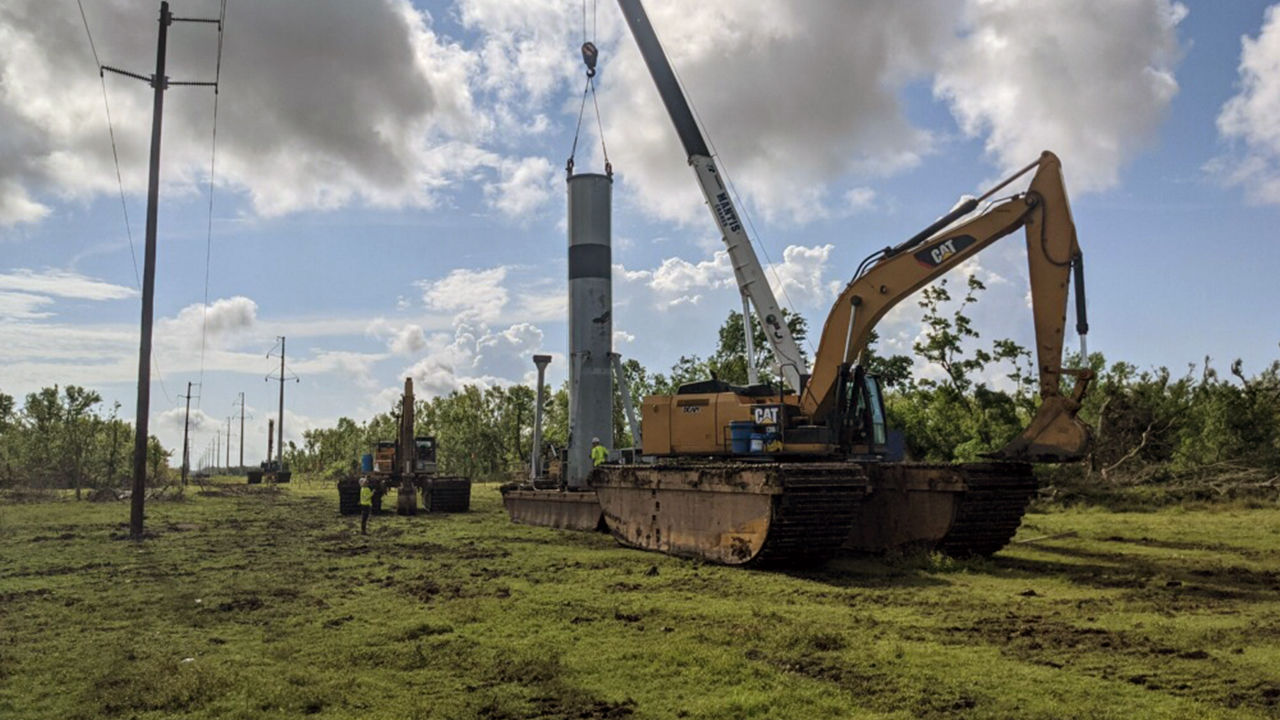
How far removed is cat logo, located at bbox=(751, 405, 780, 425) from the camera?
14055 millimetres

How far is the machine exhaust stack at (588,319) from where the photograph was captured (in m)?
22.2

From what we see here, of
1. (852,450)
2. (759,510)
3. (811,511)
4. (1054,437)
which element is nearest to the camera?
(811,511)

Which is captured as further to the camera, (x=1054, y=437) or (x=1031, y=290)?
(x=1031, y=290)

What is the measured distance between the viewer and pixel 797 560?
1259cm

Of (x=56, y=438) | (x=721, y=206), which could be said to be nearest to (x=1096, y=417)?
(x=721, y=206)

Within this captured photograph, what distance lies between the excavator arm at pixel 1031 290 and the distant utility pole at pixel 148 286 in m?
13.9

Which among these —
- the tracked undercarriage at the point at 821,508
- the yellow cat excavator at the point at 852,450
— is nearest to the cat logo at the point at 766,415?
the yellow cat excavator at the point at 852,450

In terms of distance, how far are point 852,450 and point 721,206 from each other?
6380 millimetres

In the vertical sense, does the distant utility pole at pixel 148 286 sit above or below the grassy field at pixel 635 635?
above

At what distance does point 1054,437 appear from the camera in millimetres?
12820

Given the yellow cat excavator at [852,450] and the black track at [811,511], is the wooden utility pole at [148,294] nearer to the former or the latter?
the yellow cat excavator at [852,450]

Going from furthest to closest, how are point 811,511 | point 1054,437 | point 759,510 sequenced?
point 1054,437 < point 759,510 < point 811,511

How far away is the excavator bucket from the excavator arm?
13 millimetres

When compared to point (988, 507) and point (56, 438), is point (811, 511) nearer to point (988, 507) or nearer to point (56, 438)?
point (988, 507)
